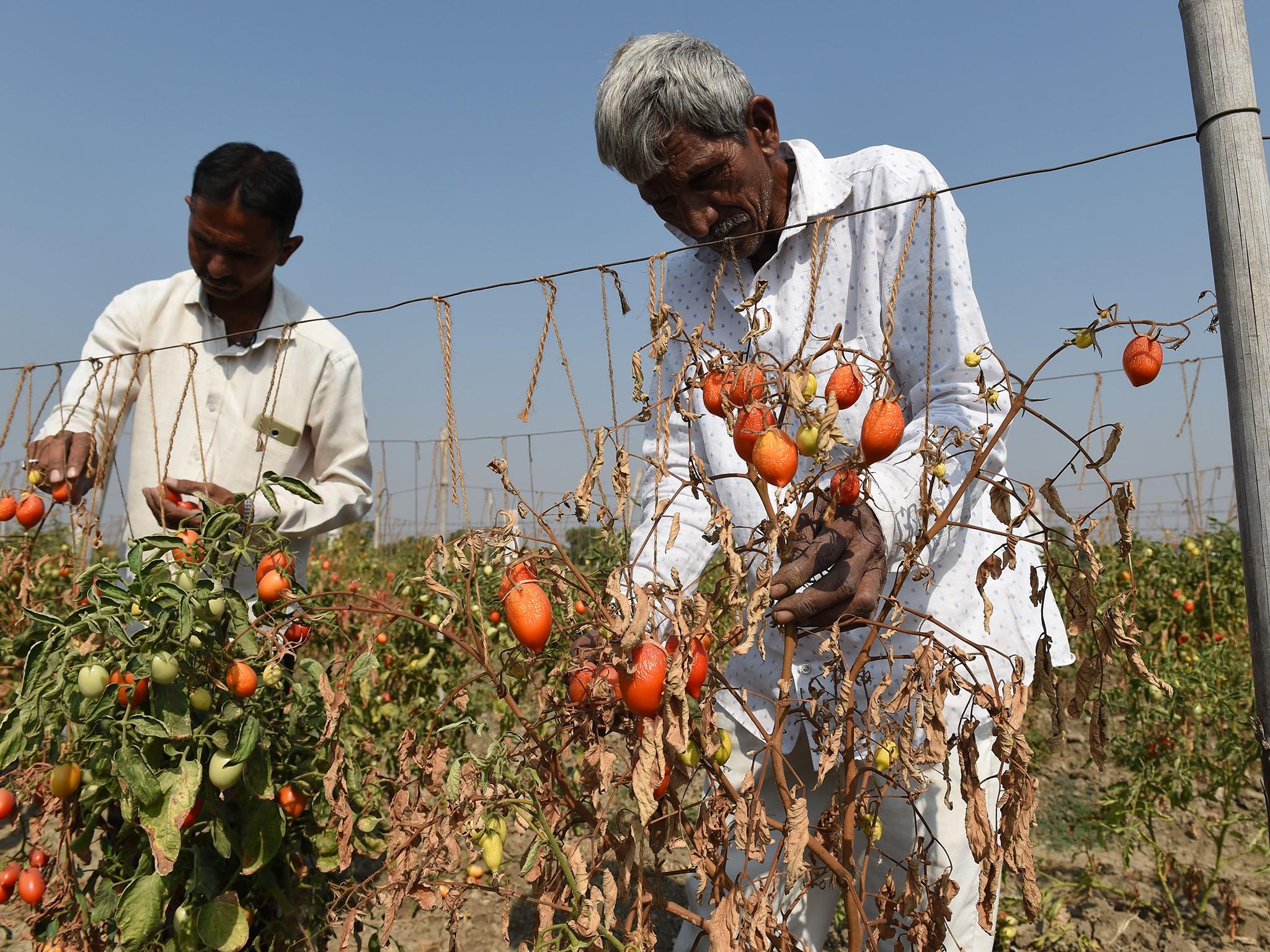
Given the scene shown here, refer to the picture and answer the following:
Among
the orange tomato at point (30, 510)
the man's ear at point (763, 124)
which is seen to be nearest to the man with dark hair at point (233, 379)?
the orange tomato at point (30, 510)

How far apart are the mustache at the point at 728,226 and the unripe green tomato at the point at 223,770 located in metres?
1.10

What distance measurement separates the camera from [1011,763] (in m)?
0.91

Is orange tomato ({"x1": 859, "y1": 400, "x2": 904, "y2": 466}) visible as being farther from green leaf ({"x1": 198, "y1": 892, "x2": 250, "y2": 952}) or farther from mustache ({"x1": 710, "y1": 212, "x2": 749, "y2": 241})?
green leaf ({"x1": 198, "y1": 892, "x2": 250, "y2": 952})

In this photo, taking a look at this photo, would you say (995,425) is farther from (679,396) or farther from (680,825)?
(680,825)

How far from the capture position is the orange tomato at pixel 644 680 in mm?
836

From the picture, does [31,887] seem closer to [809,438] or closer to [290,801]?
[290,801]

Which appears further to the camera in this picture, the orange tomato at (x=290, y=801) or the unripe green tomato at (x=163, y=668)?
the orange tomato at (x=290, y=801)

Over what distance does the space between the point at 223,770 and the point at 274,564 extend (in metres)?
0.31

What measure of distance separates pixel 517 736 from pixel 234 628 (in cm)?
51

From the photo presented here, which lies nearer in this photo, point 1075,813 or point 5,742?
point 5,742

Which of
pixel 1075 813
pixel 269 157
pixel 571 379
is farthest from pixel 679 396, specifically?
Result: pixel 1075 813

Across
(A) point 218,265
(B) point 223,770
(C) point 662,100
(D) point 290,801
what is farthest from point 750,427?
(A) point 218,265

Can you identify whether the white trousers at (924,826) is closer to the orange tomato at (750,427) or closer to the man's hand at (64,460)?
the orange tomato at (750,427)

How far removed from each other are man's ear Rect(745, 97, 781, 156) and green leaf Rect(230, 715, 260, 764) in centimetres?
120
